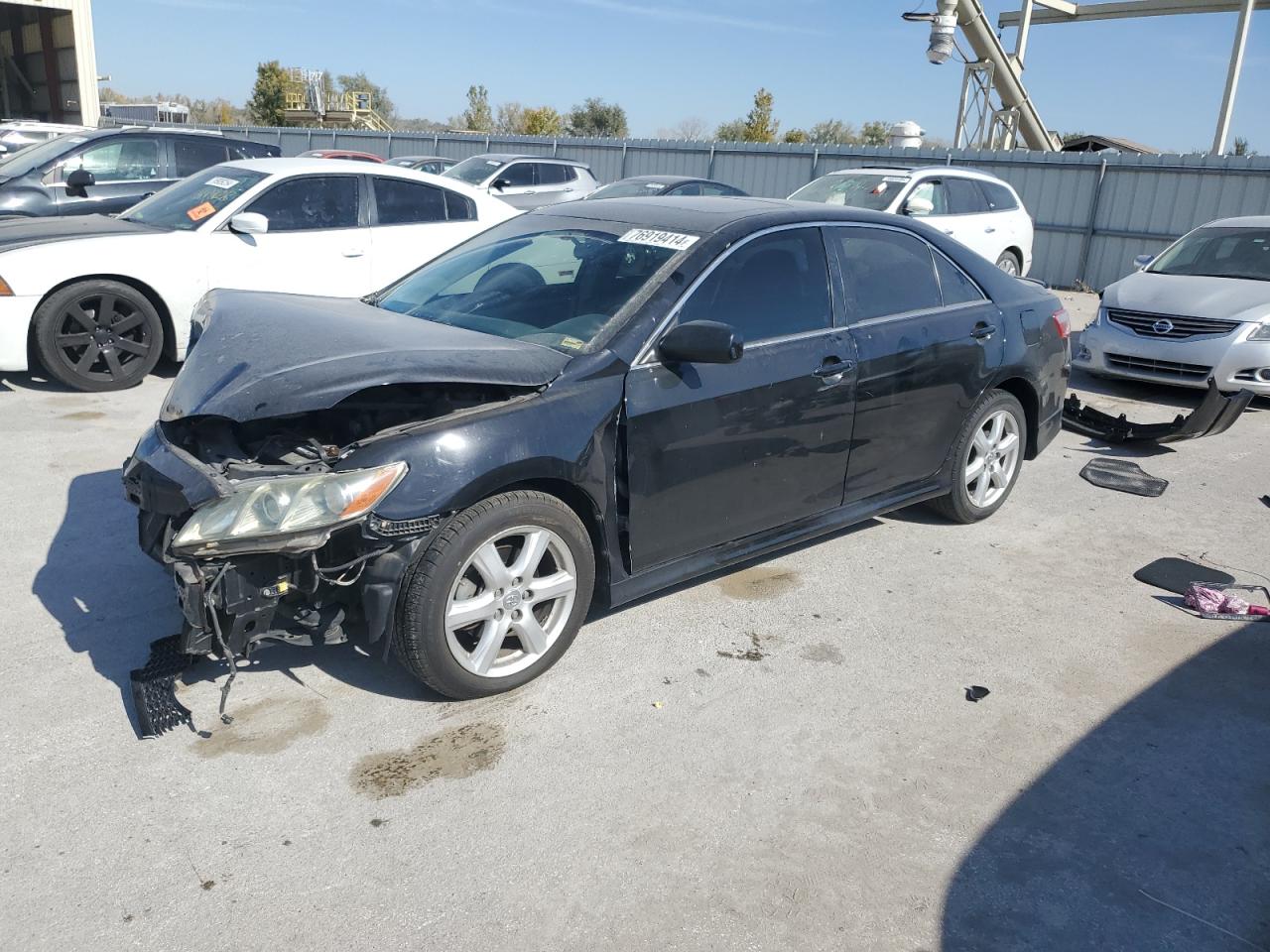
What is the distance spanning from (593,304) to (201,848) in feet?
7.58

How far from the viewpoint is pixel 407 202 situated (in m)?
8.55

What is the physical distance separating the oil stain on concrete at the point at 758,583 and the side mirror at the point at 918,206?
7.89 meters

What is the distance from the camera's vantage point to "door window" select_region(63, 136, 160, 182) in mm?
10422

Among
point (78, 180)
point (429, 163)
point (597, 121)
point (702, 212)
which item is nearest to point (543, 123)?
point (597, 121)

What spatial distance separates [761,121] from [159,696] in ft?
146

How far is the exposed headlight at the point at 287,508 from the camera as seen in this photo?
3.09m

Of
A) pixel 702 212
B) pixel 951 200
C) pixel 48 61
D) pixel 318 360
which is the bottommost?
pixel 318 360

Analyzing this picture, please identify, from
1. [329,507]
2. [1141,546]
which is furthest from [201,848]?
[1141,546]

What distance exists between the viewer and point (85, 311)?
717cm

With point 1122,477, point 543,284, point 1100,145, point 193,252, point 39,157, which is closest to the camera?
point 543,284

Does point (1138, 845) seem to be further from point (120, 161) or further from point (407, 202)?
point (120, 161)

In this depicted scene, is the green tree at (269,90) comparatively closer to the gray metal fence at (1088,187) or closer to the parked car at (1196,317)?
the gray metal fence at (1088,187)

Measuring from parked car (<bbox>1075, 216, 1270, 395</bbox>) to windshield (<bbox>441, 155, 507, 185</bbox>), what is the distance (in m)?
10.2

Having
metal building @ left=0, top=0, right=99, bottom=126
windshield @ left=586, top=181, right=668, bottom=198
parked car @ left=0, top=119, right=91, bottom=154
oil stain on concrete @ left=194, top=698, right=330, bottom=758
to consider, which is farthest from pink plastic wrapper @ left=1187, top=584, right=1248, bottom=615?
metal building @ left=0, top=0, right=99, bottom=126
